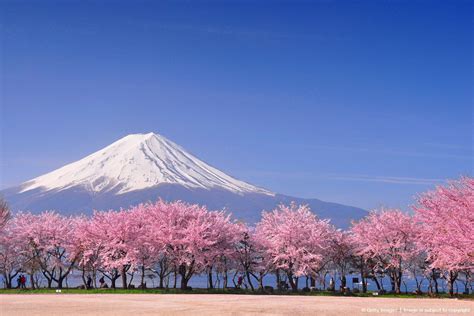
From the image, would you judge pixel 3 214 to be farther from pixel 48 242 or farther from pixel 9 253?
pixel 9 253

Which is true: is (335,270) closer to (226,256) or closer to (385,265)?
(385,265)

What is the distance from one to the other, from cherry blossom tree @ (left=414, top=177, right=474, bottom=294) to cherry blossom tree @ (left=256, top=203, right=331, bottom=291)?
462 inches

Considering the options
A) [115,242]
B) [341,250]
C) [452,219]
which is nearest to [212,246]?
[115,242]

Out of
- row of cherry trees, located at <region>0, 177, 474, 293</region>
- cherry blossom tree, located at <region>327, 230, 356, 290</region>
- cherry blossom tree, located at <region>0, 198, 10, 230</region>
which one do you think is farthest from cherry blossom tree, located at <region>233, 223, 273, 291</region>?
cherry blossom tree, located at <region>0, 198, 10, 230</region>

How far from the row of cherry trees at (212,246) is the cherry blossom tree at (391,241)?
0.27 ft

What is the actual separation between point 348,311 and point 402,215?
28402 mm

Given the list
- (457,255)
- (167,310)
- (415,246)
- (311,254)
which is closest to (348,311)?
(167,310)

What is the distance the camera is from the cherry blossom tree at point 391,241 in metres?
48.4

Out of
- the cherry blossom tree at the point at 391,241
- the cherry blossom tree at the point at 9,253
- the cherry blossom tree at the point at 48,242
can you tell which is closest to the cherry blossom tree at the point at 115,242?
the cherry blossom tree at the point at 48,242

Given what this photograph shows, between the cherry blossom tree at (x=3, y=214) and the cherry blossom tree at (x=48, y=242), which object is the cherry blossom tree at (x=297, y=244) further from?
the cherry blossom tree at (x=3, y=214)

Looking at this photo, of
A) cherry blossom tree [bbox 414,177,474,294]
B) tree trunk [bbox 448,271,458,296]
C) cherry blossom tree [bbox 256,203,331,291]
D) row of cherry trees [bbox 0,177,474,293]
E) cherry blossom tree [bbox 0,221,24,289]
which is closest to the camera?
cherry blossom tree [bbox 414,177,474,294]

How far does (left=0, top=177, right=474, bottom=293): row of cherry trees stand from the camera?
4709 centimetres

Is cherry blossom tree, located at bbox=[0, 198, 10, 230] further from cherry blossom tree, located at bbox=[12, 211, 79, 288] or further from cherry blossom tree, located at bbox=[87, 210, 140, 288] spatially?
cherry blossom tree, located at bbox=[87, 210, 140, 288]

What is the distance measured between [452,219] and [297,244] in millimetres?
19462
